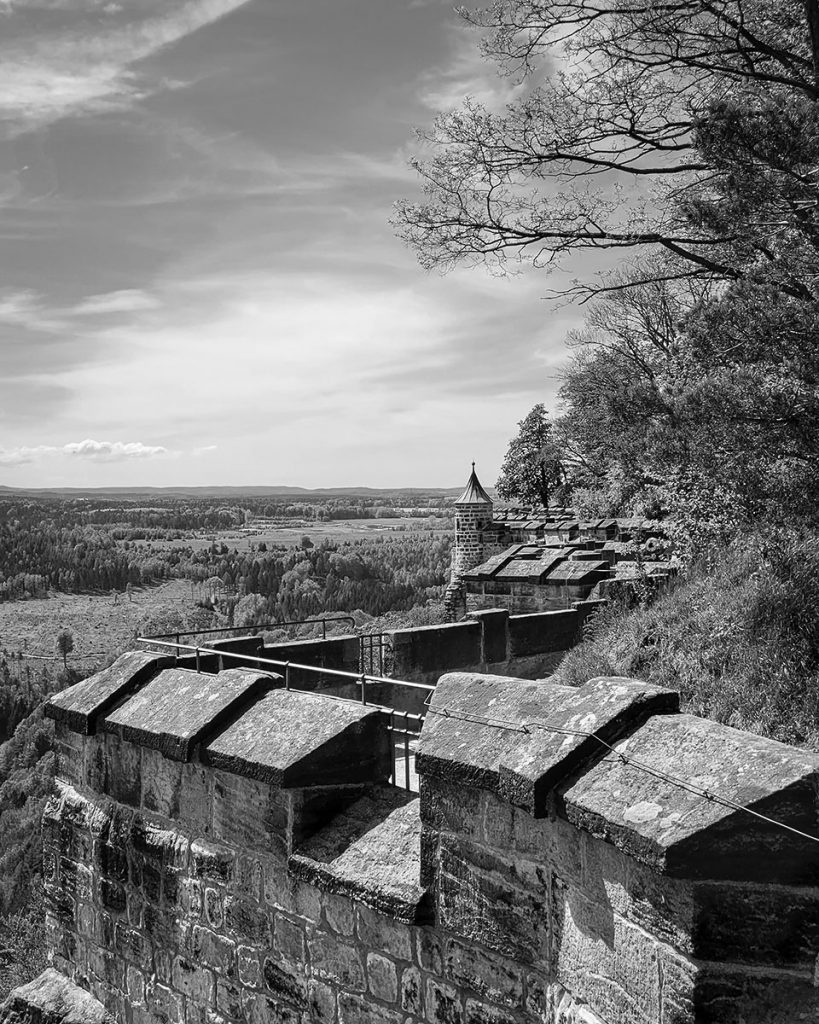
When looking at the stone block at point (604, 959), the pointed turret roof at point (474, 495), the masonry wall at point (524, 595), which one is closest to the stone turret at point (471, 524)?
the pointed turret roof at point (474, 495)

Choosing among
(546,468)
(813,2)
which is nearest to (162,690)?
(813,2)

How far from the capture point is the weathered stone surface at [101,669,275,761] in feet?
13.8

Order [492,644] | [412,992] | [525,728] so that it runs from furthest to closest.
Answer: [492,644] < [412,992] < [525,728]

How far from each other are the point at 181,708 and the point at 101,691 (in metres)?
0.85

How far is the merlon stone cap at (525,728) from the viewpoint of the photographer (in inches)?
109

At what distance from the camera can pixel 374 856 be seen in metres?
3.56

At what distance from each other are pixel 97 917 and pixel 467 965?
2.81m

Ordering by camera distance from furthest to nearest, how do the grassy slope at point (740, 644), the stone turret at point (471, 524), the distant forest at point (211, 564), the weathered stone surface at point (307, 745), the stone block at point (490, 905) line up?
the distant forest at point (211, 564)
the stone turret at point (471, 524)
the grassy slope at point (740, 644)
the weathered stone surface at point (307, 745)
the stone block at point (490, 905)

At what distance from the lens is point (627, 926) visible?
2.55 meters

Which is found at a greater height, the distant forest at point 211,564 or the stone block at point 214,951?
the stone block at point 214,951

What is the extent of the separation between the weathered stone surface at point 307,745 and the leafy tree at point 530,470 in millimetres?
47224

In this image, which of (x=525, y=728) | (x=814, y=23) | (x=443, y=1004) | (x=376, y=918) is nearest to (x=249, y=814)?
(x=376, y=918)

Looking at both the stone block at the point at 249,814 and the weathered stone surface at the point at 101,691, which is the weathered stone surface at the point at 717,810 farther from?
the weathered stone surface at the point at 101,691

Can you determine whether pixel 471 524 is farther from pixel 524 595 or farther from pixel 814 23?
pixel 814 23
